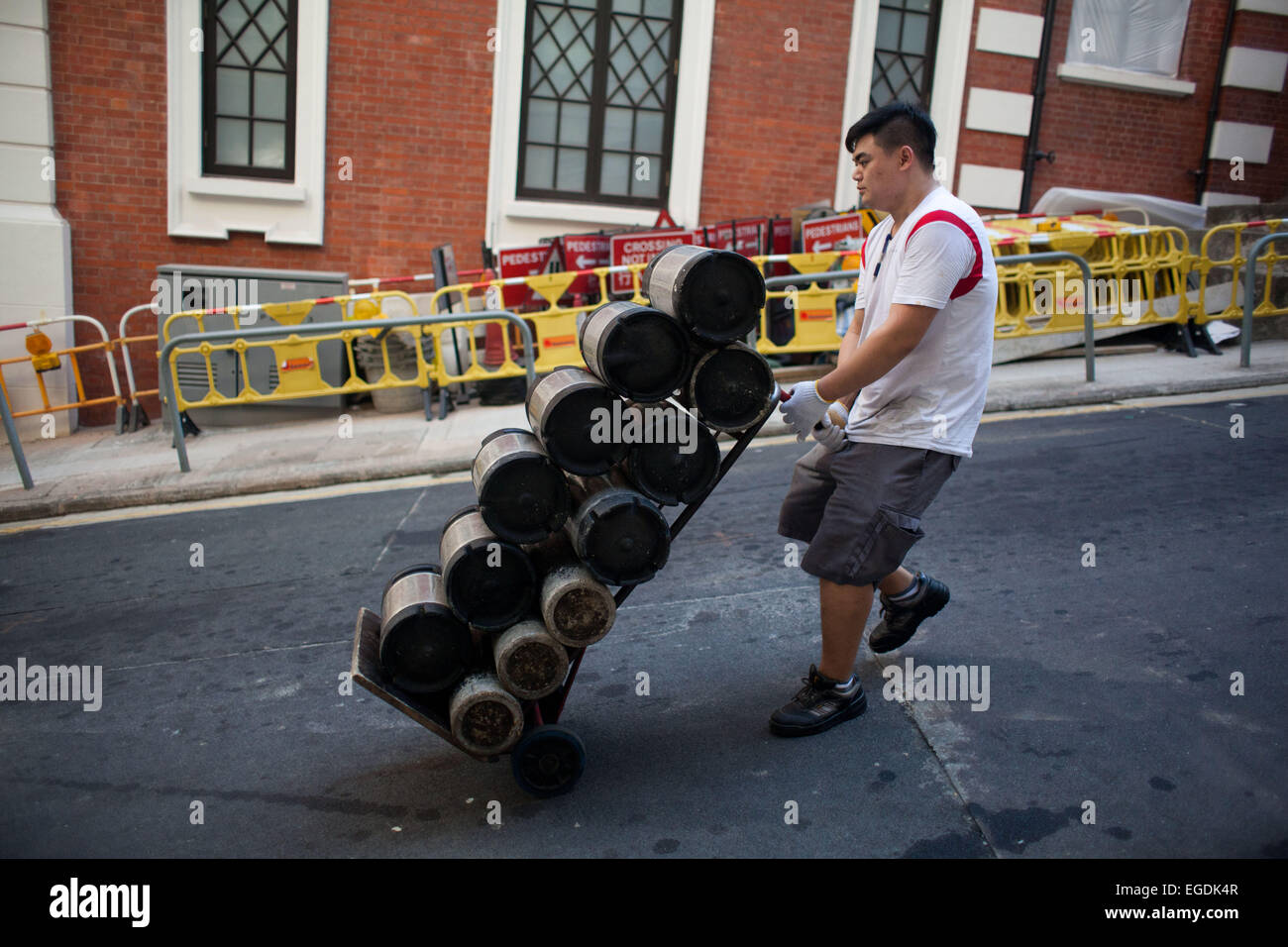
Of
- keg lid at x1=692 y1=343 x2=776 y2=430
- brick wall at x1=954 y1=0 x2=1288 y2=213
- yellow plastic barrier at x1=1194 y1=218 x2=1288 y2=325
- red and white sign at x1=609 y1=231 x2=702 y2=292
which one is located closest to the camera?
keg lid at x1=692 y1=343 x2=776 y2=430

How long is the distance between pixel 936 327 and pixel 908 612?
3.75 ft

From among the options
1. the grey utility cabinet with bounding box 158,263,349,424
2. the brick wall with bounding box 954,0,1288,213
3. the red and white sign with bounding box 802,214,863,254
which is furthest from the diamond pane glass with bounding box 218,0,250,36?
the brick wall with bounding box 954,0,1288,213

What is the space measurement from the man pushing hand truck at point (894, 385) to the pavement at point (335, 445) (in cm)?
471

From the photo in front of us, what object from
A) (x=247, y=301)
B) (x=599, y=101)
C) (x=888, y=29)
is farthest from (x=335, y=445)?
(x=888, y=29)

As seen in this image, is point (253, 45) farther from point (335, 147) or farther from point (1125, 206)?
point (1125, 206)

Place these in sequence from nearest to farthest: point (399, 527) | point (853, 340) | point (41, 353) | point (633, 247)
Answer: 1. point (853, 340)
2. point (399, 527)
3. point (41, 353)
4. point (633, 247)

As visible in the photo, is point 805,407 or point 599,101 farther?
point 599,101

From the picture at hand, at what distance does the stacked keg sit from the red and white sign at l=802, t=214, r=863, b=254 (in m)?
7.59

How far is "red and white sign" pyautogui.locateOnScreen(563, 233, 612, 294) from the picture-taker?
10.2 m

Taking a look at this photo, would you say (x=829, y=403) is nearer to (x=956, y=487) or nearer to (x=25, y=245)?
(x=956, y=487)

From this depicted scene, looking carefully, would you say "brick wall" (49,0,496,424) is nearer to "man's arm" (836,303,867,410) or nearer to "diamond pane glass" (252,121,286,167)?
"diamond pane glass" (252,121,286,167)

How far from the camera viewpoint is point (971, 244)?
302 centimetres
